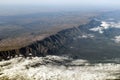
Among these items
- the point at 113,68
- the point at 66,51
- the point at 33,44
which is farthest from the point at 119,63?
the point at 33,44

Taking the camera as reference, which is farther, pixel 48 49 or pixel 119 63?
pixel 48 49

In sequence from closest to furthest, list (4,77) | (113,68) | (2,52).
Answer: (4,77) → (113,68) → (2,52)

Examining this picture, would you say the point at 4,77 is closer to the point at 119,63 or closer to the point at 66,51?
the point at 119,63

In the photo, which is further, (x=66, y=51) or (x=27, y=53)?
(x=66, y=51)

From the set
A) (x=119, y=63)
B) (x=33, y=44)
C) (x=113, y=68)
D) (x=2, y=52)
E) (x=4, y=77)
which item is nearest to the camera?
(x=4, y=77)

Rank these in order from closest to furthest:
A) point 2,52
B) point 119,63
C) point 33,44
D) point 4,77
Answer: point 4,77 → point 119,63 → point 2,52 → point 33,44

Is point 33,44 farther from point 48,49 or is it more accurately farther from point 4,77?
point 4,77

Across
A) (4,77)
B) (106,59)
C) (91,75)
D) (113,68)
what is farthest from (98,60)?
(4,77)

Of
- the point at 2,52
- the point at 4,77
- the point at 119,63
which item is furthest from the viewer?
the point at 2,52
